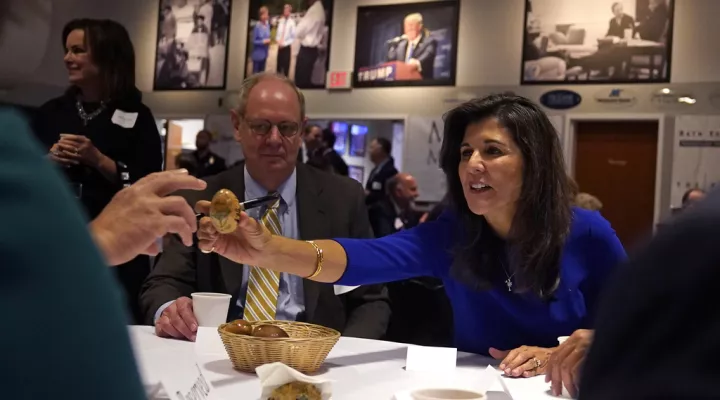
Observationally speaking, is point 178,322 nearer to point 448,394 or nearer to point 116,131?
point 448,394

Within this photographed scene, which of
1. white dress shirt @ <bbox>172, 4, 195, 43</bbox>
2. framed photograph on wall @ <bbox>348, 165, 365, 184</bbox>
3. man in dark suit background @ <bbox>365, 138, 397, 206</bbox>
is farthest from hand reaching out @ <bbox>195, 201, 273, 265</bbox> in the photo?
white dress shirt @ <bbox>172, 4, 195, 43</bbox>

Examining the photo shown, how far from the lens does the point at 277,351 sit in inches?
59.8

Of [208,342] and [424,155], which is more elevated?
[424,155]

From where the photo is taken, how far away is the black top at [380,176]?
24.0 feet

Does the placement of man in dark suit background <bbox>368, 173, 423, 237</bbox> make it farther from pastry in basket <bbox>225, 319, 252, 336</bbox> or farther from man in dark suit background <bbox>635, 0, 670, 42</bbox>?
pastry in basket <bbox>225, 319, 252, 336</bbox>

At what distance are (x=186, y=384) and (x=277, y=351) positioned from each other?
228mm

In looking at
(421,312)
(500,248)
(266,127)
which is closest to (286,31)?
(421,312)

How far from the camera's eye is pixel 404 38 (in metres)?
7.73

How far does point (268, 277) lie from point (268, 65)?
6.28 meters

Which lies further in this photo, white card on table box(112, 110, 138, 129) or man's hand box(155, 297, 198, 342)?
white card on table box(112, 110, 138, 129)

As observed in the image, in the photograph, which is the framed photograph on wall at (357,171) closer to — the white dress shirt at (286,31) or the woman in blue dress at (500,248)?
the white dress shirt at (286,31)

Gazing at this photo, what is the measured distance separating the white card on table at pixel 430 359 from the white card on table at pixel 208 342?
0.45 metres

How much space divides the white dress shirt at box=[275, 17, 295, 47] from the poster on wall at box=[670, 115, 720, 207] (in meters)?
4.15

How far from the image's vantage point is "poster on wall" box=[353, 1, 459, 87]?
7.53 meters
